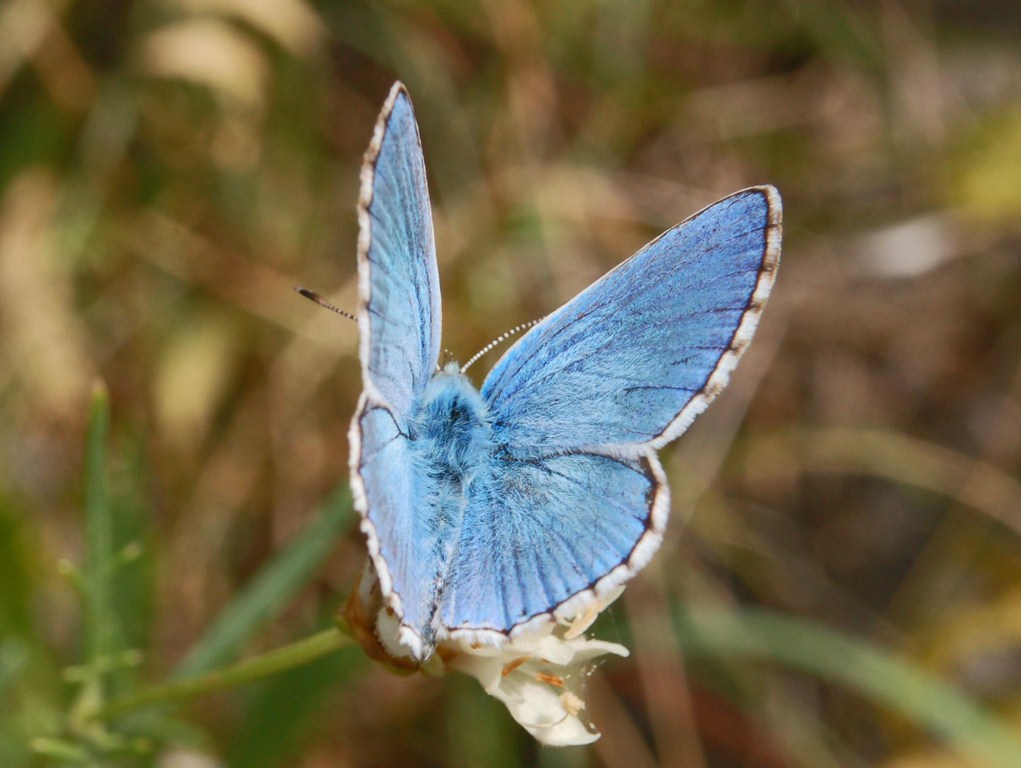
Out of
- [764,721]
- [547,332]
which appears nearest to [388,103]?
[547,332]

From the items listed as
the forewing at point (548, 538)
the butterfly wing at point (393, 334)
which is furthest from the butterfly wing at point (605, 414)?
the butterfly wing at point (393, 334)

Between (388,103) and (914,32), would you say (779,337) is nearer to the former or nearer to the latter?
(914,32)

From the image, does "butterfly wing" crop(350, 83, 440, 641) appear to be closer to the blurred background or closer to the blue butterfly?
the blue butterfly

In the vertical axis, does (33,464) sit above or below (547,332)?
below

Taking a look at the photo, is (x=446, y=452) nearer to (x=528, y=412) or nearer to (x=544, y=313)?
(x=528, y=412)

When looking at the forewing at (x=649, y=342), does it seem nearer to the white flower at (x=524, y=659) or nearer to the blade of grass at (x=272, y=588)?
the white flower at (x=524, y=659)

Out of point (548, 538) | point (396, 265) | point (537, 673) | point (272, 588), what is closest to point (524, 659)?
point (537, 673)

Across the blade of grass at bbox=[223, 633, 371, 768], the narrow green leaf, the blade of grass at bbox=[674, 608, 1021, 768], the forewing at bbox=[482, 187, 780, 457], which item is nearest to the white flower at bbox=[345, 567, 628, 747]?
the forewing at bbox=[482, 187, 780, 457]
